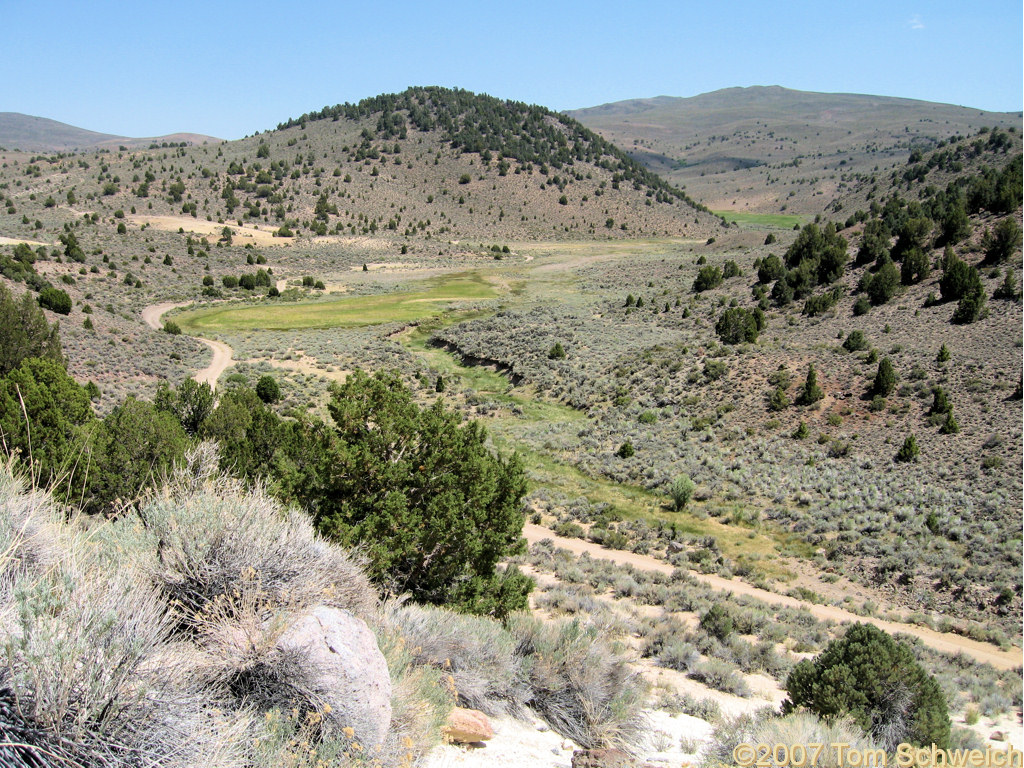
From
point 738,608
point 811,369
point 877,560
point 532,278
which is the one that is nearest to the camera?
point 738,608

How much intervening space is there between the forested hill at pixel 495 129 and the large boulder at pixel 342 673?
130660 mm

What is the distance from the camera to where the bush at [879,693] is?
24.6 feet

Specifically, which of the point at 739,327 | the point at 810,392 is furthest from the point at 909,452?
the point at 739,327

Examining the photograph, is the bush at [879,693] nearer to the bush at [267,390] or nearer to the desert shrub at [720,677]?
the desert shrub at [720,677]

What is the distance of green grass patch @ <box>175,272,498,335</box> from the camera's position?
50472 millimetres

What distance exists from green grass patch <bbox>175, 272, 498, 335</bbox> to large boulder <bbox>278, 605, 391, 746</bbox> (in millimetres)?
46779

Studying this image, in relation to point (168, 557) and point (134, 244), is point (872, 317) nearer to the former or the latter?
point (168, 557)

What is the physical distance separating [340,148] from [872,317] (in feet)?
405

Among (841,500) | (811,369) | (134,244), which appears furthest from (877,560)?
(134,244)

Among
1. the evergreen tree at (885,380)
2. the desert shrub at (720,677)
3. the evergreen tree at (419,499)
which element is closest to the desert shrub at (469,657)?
the evergreen tree at (419,499)

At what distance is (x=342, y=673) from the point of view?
5.41 meters

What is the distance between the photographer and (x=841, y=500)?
20.9m

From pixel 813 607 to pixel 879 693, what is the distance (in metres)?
8.33

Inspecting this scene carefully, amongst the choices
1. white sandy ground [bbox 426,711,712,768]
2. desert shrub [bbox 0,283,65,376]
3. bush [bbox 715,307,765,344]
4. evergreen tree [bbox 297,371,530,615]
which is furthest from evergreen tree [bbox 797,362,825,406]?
desert shrub [bbox 0,283,65,376]
